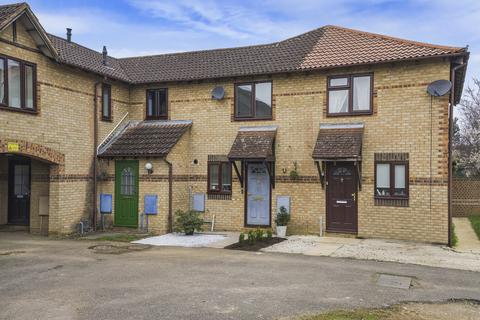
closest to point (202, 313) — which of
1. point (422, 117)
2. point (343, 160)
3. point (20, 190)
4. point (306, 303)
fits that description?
point (306, 303)

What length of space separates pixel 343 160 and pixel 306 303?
6526 millimetres

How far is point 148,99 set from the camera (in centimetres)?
1662

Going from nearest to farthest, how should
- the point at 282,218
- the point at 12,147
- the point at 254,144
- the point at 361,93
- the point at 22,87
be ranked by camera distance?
1. the point at 12,147
2. the point at 22,87
3. the point at 361,93
4. the point at 282,218
5. the point at 254,144

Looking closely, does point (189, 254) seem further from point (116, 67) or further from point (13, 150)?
point (116, 67)

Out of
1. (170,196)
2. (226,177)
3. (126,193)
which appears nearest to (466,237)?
(226,177)

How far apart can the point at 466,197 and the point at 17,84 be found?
58.3 ft

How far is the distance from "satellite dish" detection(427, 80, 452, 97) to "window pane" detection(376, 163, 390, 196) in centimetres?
234

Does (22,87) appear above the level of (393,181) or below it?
above

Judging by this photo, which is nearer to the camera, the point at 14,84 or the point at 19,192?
the point at 14,84

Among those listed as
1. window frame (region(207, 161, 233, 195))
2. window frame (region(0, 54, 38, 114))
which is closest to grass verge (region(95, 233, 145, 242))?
window frame (region(207, 161, 233, 195))

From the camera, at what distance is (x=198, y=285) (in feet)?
26.2

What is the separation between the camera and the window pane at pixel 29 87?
508 inches

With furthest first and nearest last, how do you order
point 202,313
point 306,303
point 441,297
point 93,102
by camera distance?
point 93,102
point 441,297
point 306,303
point 202,313

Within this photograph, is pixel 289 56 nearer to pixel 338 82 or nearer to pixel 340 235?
pixel 338 82
